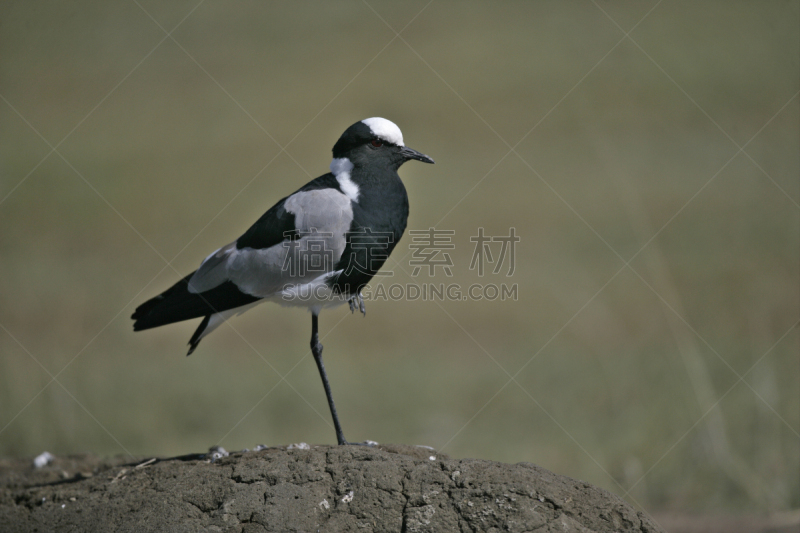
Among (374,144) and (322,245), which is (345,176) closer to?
(374,144)

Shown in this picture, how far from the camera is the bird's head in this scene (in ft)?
17.4

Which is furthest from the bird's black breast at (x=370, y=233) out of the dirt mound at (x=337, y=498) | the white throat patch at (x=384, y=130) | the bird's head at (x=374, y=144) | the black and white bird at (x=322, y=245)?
the dirt mound at (x=337, y=498)

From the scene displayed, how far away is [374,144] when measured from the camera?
536 centimetres

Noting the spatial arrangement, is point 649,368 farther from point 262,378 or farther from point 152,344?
point 152,344

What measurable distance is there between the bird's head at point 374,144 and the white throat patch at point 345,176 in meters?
0.05

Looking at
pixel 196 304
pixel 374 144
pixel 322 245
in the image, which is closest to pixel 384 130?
pixel 374 144

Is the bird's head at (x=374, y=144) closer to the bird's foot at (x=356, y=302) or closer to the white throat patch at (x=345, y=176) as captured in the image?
the white throat patch at (x=345, y=176)

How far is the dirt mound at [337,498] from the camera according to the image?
12.1ft

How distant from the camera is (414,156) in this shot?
5410 millimetres

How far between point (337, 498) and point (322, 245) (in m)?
1.87

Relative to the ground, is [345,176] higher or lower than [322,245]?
higher

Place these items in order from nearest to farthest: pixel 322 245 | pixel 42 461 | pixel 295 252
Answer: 1. pixel 322 245
2. pixel 295 252
3. pixel 42 461

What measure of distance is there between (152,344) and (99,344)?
2.75 feet

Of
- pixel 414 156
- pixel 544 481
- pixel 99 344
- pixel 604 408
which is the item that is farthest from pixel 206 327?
pixel 99 344
